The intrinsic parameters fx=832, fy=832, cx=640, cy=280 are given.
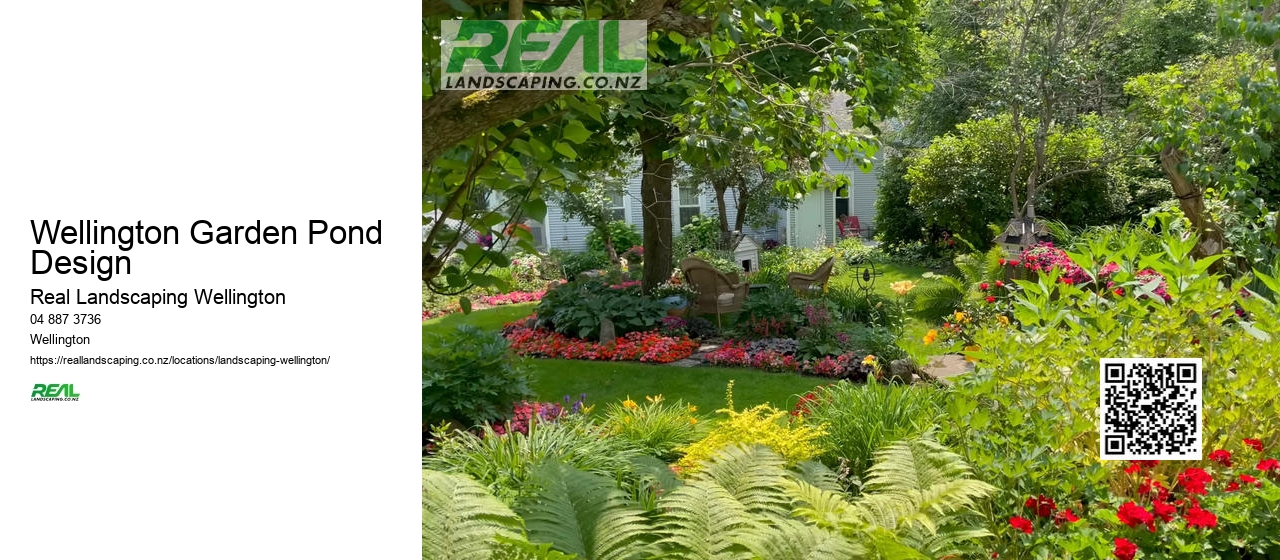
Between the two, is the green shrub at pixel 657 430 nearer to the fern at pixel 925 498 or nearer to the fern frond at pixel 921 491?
the fern frond at pixel 921 491

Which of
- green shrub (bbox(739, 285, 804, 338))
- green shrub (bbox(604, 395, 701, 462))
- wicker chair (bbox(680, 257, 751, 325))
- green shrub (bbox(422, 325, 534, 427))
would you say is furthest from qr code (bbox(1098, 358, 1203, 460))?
wicker chair (bbox(680, 257, 751, 325))

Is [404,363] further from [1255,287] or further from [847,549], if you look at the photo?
[1255,287]

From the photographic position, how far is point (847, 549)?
215cm

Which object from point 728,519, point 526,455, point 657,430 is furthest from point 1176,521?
point 657,430

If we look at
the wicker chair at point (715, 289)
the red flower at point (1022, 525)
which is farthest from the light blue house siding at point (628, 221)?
the red flower at point (1022, 525)

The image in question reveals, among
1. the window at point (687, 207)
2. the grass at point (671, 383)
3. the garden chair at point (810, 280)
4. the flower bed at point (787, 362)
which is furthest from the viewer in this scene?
the window at point (687, 207)

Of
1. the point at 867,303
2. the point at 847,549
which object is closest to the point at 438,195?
the point at 847,549

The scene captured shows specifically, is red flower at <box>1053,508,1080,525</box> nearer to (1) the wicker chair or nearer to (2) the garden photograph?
(2) the garden photograph

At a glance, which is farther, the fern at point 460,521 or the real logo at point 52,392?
the fern at point 460,521

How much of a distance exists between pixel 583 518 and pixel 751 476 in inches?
27.6

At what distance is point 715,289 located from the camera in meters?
10.0

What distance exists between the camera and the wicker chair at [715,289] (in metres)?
9.98

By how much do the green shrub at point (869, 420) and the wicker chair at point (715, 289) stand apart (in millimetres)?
5289

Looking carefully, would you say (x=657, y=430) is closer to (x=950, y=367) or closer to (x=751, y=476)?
(x=751, y=476)
